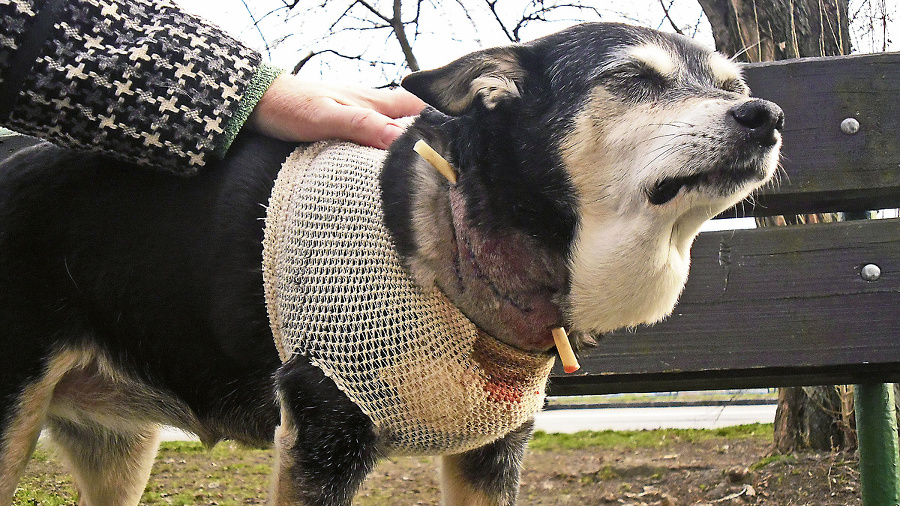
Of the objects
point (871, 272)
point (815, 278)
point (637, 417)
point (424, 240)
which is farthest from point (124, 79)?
point (637, 417)

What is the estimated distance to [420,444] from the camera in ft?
5.03

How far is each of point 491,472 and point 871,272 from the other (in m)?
1.36

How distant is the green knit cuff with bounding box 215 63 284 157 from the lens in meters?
1.66

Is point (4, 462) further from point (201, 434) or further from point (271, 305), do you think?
point (271, 305)

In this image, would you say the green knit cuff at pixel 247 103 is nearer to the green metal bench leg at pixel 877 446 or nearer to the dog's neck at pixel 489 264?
the dog's neck at pixel 489 264

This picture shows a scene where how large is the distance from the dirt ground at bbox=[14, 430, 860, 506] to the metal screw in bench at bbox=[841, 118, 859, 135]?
131 centimetres

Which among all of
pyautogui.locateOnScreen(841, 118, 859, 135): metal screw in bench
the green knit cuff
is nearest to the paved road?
pyautogui.locateOnScreen(841, 118, 859, 135): metal screw in bench

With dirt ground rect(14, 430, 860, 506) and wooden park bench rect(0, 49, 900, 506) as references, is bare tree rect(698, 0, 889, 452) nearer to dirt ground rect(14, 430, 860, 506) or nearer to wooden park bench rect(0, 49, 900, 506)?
dirt ground rect(14, 430, 860, 506)

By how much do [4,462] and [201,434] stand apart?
433 millimetres

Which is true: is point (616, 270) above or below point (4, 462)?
above

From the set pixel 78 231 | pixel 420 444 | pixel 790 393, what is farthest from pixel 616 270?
pixel 790 393

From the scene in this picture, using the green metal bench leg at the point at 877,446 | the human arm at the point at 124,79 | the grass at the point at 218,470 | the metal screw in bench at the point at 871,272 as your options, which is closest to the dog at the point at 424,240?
the human arm at the point at 124,79

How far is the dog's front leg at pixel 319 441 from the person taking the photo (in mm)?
1472

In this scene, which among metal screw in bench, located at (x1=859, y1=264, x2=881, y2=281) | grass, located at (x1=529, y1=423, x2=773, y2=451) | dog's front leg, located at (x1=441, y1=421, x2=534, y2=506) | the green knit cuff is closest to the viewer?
the green knit cuff
